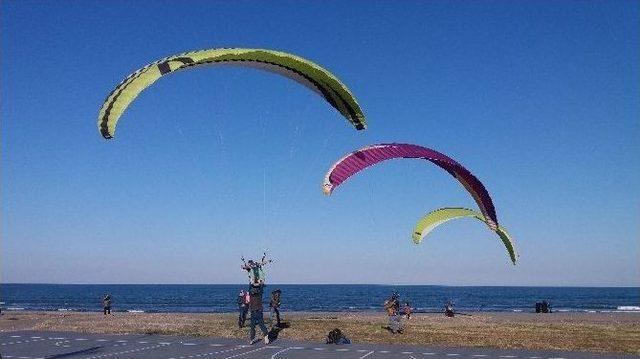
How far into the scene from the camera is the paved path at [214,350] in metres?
15.9

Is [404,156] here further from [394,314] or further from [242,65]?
[394,314]

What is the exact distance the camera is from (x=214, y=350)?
56.1 feet

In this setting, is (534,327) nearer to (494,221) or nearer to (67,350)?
(494,221)

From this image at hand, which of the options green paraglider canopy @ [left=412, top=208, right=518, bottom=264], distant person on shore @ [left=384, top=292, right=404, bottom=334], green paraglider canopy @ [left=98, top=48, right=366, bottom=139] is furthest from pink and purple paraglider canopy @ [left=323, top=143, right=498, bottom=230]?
distant person on shore @ [left=384, top=292, right=404, bottom=334]

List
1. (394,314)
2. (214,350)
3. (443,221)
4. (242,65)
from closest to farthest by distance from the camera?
(242,65) → (214,350) → (394,314) → (443,221)

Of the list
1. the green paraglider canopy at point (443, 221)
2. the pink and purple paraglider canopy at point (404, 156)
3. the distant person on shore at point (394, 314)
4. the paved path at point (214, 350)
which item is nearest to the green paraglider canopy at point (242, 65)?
the pink and purple paraglider canopy at point (404, 156)

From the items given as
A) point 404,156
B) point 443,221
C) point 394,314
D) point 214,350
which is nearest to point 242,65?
point 404,156

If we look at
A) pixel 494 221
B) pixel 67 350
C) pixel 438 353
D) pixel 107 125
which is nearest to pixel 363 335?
pixel 438 353

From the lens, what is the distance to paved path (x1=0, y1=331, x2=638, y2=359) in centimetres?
1593

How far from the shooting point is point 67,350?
16969 millimetres

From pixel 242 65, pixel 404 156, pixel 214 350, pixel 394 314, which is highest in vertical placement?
pixel 242 65

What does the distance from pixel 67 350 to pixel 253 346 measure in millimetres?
5887

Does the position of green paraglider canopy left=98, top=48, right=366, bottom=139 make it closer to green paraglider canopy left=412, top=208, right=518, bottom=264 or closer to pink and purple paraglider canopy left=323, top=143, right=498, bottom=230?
pink and purple paraglider canopy left=323, top=143, right=498, bottom=230

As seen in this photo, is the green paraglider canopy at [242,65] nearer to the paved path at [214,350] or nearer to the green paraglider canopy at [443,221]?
the paved path at [214,350]
